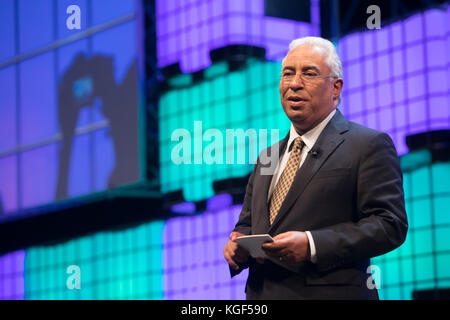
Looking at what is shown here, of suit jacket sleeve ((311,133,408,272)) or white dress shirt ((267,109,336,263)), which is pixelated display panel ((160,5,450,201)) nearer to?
white dress shirt ((267,109,336,263))

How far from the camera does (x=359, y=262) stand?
15.6 ft

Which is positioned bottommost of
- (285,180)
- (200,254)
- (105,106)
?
(285,180)

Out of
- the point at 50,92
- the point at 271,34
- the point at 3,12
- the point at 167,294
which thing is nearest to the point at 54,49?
the point at 50,92

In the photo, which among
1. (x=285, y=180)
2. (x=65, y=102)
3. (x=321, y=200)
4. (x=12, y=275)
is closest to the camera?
(x=321, y=200)

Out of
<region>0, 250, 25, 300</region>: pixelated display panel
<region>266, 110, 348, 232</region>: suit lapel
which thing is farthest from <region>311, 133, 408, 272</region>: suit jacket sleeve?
<region>0, 250, 25, 300</region>: pixelated display panel

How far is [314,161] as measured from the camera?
15.9ft

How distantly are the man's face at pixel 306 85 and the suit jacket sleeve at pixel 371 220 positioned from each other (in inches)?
14.9

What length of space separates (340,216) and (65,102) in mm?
25451

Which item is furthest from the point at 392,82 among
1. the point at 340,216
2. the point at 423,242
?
the point at 340,216

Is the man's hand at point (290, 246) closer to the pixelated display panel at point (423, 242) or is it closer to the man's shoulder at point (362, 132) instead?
the man's shoulder at point (362, 132)

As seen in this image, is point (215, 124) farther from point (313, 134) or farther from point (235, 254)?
point (235, 254)

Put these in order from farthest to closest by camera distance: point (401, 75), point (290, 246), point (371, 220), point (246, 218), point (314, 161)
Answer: point (401, 75) → point (246, 218) → point (314, 161) → point (371, 220) → point (290, 246)

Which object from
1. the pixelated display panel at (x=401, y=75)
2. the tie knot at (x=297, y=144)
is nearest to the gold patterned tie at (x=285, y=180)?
the tie knot at (x=297, y=144)

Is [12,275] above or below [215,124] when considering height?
below
